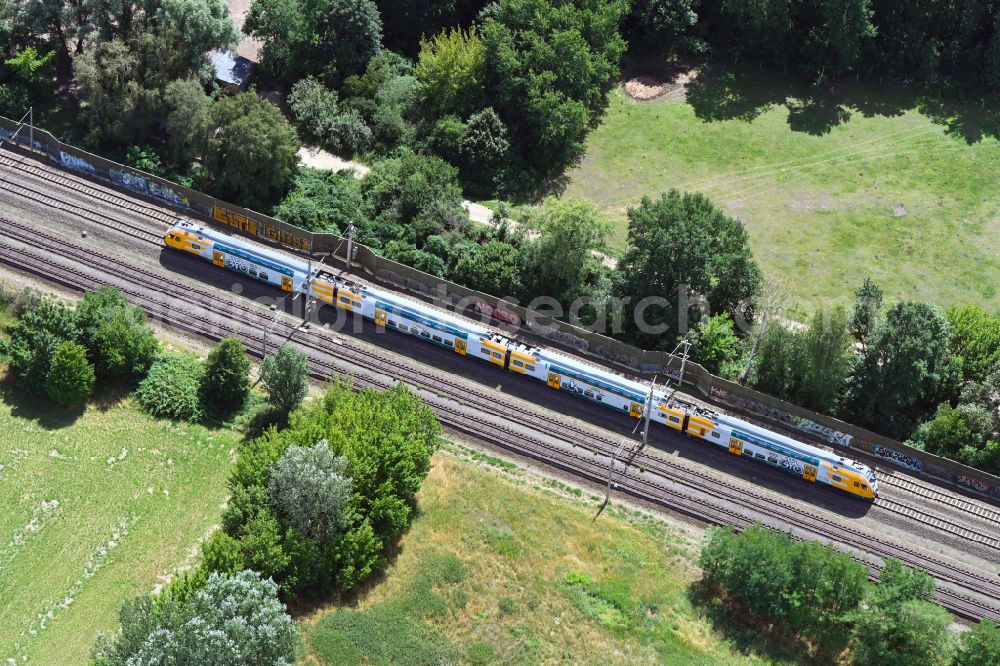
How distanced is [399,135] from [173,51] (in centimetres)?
2631

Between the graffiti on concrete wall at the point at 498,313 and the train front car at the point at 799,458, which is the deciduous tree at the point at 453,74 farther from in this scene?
the train front car at the point at 799,458

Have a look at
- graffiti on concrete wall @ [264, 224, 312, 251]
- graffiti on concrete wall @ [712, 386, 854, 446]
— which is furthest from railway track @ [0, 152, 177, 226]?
graffiti on concrete wall @ [712, 386, 854, 446]

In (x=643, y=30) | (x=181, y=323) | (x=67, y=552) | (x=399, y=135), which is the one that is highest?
(x=643, y=30)

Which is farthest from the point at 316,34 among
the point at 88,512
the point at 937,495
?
the point at 937,495

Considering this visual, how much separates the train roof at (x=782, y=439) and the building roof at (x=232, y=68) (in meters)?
69.0

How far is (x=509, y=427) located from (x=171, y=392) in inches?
1239

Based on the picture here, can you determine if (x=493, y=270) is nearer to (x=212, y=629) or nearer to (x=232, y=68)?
(x=232, y=68)

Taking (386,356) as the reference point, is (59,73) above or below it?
above

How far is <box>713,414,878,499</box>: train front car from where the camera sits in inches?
4530

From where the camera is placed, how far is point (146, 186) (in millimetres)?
135000

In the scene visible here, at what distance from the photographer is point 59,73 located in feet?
477

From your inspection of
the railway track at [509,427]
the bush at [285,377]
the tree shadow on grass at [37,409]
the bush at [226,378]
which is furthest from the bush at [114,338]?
the bush at [285,377]

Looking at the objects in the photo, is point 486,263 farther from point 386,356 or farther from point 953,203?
point 953,203

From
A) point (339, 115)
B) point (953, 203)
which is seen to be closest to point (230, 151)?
point (339, 115)
